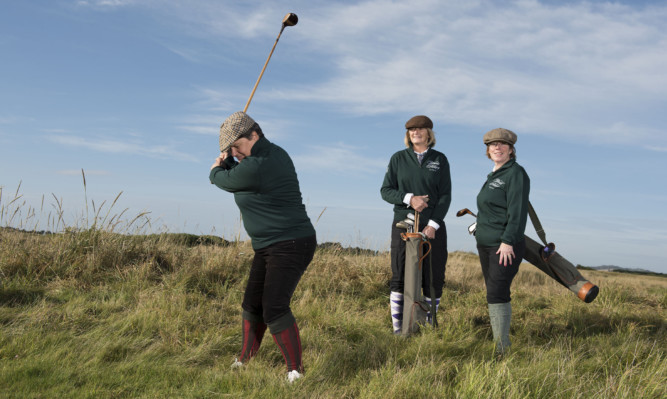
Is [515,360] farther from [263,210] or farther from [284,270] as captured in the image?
[263,210]

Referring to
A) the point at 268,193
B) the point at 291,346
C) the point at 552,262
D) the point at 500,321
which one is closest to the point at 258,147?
the point at 268,193

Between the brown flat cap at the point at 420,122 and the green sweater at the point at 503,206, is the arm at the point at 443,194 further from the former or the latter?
the green sweater at the point at 503,206

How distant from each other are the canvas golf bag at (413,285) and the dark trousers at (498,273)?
0.66 metres

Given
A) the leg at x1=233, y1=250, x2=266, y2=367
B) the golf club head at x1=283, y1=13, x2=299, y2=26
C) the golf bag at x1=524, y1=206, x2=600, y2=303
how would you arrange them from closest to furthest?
the leg at x1=233, y1=250, x2=266, y2=367 → the golf club head at x1=283, y1=13, x2=299, y2=26 → the golf bag at x1=524, y1=206, x2=600, y2=303

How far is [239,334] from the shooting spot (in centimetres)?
517

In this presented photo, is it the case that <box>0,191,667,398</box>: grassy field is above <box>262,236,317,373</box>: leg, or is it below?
below

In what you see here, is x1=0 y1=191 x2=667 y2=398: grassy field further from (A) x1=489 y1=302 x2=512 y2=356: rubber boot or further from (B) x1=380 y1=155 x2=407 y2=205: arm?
(B) x1=380 y1=155 x2=407 y2=205: arm

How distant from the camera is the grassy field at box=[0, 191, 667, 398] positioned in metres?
3.76

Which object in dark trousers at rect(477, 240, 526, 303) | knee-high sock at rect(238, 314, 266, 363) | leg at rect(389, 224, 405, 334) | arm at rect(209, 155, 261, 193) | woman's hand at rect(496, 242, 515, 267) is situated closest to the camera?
arm at rect(209, 155, 261, 193)

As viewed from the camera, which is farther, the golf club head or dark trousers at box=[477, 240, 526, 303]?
the golf club head

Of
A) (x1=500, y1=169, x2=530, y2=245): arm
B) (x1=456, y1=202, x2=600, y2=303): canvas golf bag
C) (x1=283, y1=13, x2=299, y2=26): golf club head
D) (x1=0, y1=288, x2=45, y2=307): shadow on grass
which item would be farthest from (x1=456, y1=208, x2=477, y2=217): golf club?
(x1=0, y1=288, x2=45, y2=307): shadow on grass

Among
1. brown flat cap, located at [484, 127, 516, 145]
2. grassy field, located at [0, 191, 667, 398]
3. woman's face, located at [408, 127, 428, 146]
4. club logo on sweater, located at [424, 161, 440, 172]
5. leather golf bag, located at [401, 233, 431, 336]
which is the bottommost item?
grassy field, located at [0, 191, 667, 398]

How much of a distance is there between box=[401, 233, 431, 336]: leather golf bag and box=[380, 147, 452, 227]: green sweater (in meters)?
0.28

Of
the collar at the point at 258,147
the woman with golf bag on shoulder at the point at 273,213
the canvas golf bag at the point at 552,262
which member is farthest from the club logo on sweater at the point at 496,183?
the collar at the point at 258,147
